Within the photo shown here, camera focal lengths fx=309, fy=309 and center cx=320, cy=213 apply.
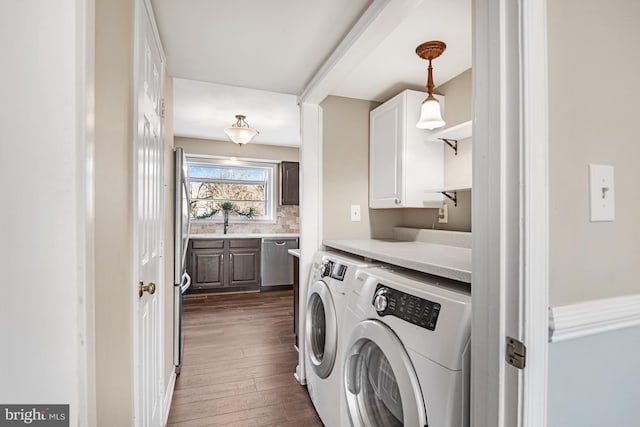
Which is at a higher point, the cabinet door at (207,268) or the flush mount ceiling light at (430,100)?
the flush mount ceiling light at (430,100)

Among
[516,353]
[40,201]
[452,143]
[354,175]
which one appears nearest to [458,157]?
[452,143]

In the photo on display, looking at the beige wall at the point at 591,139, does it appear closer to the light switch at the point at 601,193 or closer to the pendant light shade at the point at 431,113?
the light switch at the point at 601,193

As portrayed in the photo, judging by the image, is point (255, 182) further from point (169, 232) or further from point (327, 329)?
point (327, 329)

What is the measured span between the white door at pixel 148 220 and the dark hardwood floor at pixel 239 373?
40 centimetres

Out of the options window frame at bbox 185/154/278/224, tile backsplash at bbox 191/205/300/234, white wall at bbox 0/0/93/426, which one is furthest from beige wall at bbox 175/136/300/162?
white wall at bbox 0/0/93/426

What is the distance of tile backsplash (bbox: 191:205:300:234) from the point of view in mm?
5137

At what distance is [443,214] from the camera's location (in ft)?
7.18

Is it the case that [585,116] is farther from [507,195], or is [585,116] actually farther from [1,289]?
[1,289]

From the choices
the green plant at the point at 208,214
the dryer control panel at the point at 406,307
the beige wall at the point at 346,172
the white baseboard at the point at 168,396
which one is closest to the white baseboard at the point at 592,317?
the dryer control panel at the point at 406,307

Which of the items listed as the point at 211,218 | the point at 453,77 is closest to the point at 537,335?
the point at 453,77

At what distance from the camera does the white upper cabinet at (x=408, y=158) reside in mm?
2096

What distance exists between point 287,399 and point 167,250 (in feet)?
4.10

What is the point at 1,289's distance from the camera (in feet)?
1.57

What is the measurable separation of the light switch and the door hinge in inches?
13.5
